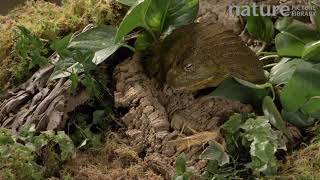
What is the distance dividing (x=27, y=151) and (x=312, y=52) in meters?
0.68

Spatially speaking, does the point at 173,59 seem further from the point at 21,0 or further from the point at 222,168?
the point at 21,0

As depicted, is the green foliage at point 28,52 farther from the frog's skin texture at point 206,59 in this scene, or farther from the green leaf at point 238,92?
the green leaf at point 238,92

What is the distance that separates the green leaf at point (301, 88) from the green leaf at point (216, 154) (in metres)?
0.21

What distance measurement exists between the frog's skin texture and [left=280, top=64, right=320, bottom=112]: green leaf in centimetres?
10

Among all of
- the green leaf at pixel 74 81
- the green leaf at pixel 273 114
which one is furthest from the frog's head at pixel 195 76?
the green leaf at pixel 74 81

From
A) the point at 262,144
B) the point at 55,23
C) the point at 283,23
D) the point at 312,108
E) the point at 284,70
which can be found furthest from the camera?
the point at 55,23

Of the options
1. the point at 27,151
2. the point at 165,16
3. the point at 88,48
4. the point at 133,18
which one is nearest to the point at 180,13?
the point at 165,16

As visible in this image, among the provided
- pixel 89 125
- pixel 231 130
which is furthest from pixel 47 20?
pixel 231 130

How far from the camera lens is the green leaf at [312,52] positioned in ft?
3.89

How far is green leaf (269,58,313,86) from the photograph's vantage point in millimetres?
1247

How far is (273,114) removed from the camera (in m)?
1.18

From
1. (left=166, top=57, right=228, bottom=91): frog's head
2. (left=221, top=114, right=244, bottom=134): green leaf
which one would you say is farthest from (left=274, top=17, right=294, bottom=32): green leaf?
(left=221, top=114, right=244, bottom=134): green leaf

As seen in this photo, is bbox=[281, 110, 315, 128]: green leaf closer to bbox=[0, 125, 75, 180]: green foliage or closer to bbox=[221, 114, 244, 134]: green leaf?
bbox=[221, 114, 244, 134]: green leaf

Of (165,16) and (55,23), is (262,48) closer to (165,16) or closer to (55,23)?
(165,16)
